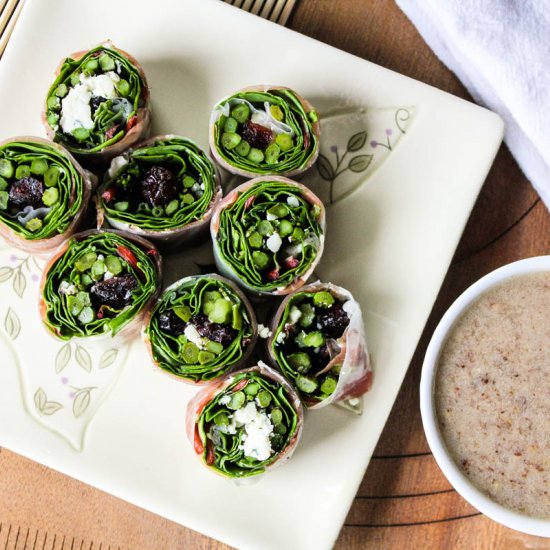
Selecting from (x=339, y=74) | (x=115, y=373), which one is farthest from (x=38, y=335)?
(x=339, y=74)

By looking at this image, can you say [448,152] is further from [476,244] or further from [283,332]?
[283,332]

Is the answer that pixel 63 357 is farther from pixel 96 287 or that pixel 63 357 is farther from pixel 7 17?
pixel 7 17

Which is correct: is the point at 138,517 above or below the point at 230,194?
below

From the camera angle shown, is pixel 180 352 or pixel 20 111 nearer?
pixel 180 352

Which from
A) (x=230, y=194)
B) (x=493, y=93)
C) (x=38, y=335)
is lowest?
(x=38, y=335)

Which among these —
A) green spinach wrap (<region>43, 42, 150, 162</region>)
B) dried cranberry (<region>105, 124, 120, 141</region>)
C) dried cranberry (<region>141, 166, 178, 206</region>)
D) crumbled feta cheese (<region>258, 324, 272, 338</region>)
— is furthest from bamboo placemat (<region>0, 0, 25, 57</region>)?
crumbled feta cheese (<region>258, 324, 272, 338</region>)

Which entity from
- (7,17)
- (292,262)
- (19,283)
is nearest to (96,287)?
(19,283)
